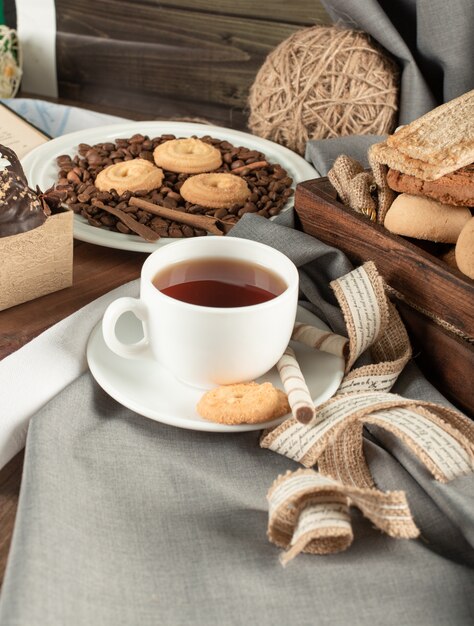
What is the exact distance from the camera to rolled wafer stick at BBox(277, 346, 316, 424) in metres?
0.60

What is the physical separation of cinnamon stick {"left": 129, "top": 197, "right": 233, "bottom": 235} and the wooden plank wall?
1.82 feet

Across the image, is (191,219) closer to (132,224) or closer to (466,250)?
(132,224)

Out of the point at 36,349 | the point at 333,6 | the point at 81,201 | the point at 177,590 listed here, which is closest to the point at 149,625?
the point at 177,590

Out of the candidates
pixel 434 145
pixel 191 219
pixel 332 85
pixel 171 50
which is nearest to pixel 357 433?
pixel 434 145

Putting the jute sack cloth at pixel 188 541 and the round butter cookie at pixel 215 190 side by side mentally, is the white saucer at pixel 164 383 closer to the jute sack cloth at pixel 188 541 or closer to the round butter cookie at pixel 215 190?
the jute sack cloth at pixel 188 541

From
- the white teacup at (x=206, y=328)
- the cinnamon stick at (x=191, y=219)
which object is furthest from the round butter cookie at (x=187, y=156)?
the white teacup at (x=206, y=328)

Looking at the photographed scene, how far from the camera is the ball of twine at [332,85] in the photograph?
3.87ft

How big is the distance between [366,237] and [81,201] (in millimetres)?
403

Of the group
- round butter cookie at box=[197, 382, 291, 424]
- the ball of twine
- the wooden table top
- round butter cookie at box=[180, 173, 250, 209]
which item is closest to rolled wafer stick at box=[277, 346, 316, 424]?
round butter cookie at box=[197, 382, 291, 424]

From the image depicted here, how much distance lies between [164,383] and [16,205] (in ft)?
0.78

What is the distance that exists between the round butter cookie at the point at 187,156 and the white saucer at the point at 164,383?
0.41 m

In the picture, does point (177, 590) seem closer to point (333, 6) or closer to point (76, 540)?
point (76, 540)

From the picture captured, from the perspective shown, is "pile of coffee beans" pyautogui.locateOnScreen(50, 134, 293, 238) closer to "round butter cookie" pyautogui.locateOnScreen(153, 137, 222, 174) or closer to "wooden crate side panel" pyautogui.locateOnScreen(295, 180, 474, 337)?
"round butter cookie" pyautogui.locateOnScreen(153, 137, 222, 174)

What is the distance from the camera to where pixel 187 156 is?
109cm
